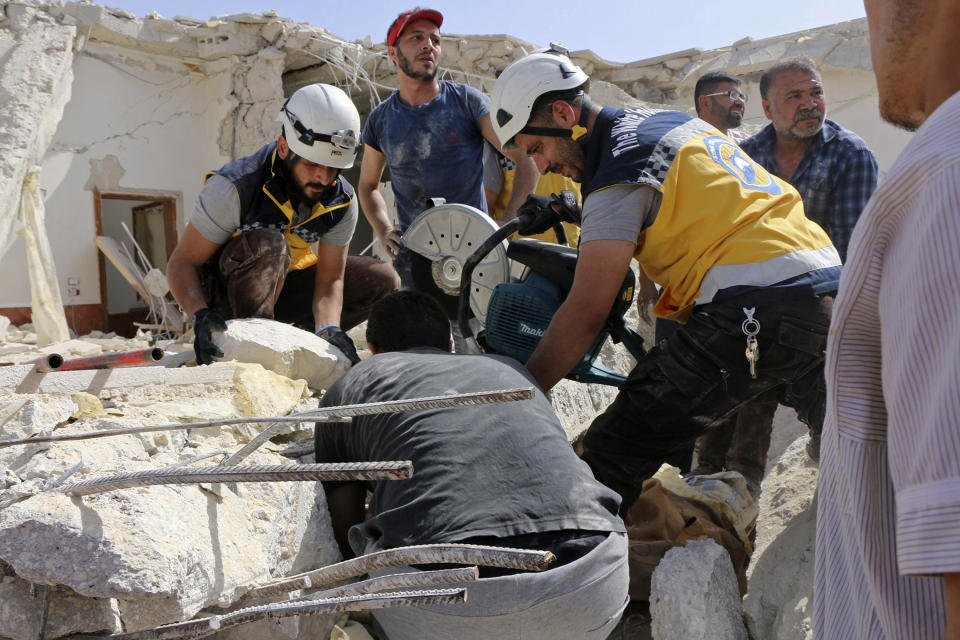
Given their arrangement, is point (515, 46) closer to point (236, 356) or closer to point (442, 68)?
point (442, 68)

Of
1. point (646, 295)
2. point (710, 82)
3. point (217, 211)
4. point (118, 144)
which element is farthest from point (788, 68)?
point (118, 144)

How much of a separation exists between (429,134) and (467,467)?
95.4 inches

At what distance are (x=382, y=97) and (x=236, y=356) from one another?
20.6ft

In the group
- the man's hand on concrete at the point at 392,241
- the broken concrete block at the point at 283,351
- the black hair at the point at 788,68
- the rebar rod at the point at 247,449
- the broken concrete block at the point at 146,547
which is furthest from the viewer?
the man's hand on concrete at the point at 392,241

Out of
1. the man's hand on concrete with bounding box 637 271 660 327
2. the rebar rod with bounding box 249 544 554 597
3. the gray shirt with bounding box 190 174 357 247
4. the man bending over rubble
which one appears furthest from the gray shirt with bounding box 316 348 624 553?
the man's hand on concrete with bounding box 637 271 660 327

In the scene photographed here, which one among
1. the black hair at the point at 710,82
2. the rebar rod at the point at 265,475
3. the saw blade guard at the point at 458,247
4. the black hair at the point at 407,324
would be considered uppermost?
the black hair at the point at 710,82

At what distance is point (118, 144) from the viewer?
7.82 meters

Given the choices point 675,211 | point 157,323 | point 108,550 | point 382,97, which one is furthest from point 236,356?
point 382,97

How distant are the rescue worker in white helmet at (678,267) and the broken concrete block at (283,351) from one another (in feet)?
3.77

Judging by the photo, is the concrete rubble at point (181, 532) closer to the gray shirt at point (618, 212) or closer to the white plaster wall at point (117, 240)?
the gray shirt at point (618, 212)

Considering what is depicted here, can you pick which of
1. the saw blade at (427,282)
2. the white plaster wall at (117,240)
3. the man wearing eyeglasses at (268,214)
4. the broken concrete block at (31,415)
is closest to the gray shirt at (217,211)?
the man wearing eyeglasses at (268,214)

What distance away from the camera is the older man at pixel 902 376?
541 millimetres

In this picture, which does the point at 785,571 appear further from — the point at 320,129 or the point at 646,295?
the point at 320,129

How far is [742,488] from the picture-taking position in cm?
324
